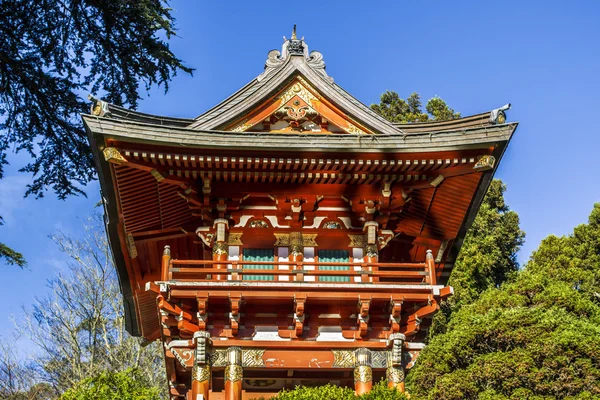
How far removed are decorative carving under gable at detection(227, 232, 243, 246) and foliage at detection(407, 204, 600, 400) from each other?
47.4 ft

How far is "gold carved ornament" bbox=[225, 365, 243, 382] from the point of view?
14.1 m

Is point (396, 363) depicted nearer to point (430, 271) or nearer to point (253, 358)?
point (430, 271)

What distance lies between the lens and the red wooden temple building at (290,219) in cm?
1434

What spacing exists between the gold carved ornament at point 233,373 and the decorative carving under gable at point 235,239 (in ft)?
9.73

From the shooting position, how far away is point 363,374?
14.2m

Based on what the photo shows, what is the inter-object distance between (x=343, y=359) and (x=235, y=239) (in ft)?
12.2

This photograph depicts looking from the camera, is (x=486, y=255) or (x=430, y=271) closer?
(x=430, y=271)

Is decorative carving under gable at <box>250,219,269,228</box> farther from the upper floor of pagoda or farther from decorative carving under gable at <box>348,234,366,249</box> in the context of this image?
decorative carving under gable at <box>348,234,366,249</box>

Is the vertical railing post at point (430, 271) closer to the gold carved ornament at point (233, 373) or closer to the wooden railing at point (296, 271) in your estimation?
the wooden railing at point (296, 271)

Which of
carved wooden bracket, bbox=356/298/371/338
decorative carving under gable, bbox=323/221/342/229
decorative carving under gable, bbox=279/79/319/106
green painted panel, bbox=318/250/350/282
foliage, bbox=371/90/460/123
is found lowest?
carved wooden bracket, bbox=356/298/371/338

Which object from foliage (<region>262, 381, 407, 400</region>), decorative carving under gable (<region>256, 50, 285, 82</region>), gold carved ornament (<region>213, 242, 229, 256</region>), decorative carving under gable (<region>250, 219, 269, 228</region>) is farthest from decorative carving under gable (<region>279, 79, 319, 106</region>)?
foliage (<region>262, 381, 407, 400</region>)

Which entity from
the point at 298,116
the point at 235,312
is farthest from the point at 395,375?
the point at 298,116

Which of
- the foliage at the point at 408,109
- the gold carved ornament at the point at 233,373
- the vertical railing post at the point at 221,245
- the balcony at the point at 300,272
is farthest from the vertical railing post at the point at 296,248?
the foliage at the point at 408,109

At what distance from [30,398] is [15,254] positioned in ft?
63.8
